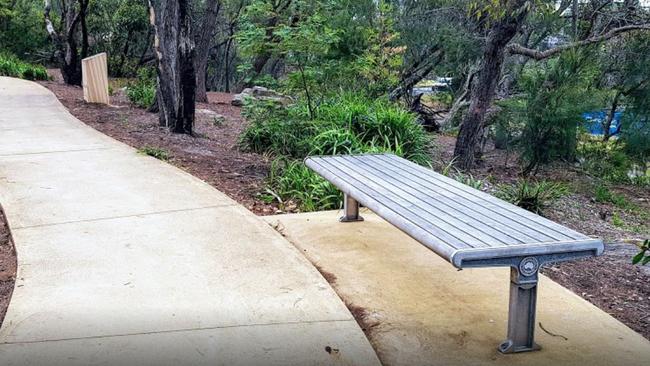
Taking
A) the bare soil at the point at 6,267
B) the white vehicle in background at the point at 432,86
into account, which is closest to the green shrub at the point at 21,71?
the white vehicle in background at the point at 432,86

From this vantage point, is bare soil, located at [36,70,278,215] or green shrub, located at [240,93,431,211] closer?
bare soil, located at [36,70,278,215]

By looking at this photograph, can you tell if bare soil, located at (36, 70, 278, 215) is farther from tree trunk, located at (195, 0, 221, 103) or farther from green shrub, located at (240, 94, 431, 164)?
tree trunk, located at (195, 0, 221, 103)

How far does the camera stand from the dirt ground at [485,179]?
4.70 metres

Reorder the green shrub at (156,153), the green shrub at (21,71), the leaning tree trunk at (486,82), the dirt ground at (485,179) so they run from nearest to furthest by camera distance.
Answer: the dirt ground at (485,179) < the green shrub at (156,153) < the leaning tree trunk at (486,82) < the green shrub at (21,71)

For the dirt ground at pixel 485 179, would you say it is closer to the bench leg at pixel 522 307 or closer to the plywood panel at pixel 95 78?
the plywood panel at pixel 95 78

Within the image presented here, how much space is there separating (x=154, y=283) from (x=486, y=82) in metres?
7.71

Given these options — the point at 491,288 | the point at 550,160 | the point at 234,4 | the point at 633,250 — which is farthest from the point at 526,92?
the point at 234,4

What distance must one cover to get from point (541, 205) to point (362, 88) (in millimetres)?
5650

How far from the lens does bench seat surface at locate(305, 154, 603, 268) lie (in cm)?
320

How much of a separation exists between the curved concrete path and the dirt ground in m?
0.47

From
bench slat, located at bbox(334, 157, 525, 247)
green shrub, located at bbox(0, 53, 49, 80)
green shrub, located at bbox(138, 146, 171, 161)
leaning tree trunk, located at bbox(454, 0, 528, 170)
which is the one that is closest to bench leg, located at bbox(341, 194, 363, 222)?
bench slat, located at bbox(334, 157, 525, 247)

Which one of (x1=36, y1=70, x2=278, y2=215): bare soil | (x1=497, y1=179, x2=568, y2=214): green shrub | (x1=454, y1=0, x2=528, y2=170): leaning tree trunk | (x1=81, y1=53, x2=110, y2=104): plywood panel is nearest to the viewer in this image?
(x1=36, y1=70, x2=278, y2=215): bare soil

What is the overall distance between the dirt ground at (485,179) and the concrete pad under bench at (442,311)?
1.46ft

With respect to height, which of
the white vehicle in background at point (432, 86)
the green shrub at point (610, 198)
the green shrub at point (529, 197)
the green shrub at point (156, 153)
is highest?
the white vehicle in background at point (432, 86)
